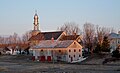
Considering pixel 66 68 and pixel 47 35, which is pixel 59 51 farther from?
pixel 66 68

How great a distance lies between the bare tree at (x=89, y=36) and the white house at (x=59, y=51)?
12.2m

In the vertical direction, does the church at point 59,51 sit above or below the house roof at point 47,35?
below

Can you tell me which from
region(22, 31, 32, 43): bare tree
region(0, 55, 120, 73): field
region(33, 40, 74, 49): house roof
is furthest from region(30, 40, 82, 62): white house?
region(22, 31, 32, 43): bare tree

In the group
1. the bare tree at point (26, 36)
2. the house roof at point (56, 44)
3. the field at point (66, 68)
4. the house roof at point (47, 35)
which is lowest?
the field at point (66, 68)

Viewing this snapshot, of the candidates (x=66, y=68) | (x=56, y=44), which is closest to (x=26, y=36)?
(x=56, y=44)

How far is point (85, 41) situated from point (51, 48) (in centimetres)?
2343

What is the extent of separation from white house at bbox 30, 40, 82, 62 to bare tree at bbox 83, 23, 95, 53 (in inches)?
482

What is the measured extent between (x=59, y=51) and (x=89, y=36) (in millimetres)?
23590

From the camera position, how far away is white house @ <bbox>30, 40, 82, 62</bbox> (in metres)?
87.6

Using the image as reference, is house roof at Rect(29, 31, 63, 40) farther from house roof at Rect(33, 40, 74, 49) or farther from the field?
the field

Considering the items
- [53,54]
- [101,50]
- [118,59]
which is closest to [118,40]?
[101,50]

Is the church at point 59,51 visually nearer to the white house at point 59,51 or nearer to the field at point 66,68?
the white house at point 59,51

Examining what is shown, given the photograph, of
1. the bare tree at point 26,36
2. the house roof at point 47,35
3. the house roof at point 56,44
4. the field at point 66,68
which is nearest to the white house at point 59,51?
the house roof at point 56,44

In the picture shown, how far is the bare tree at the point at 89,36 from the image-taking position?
103 metres
